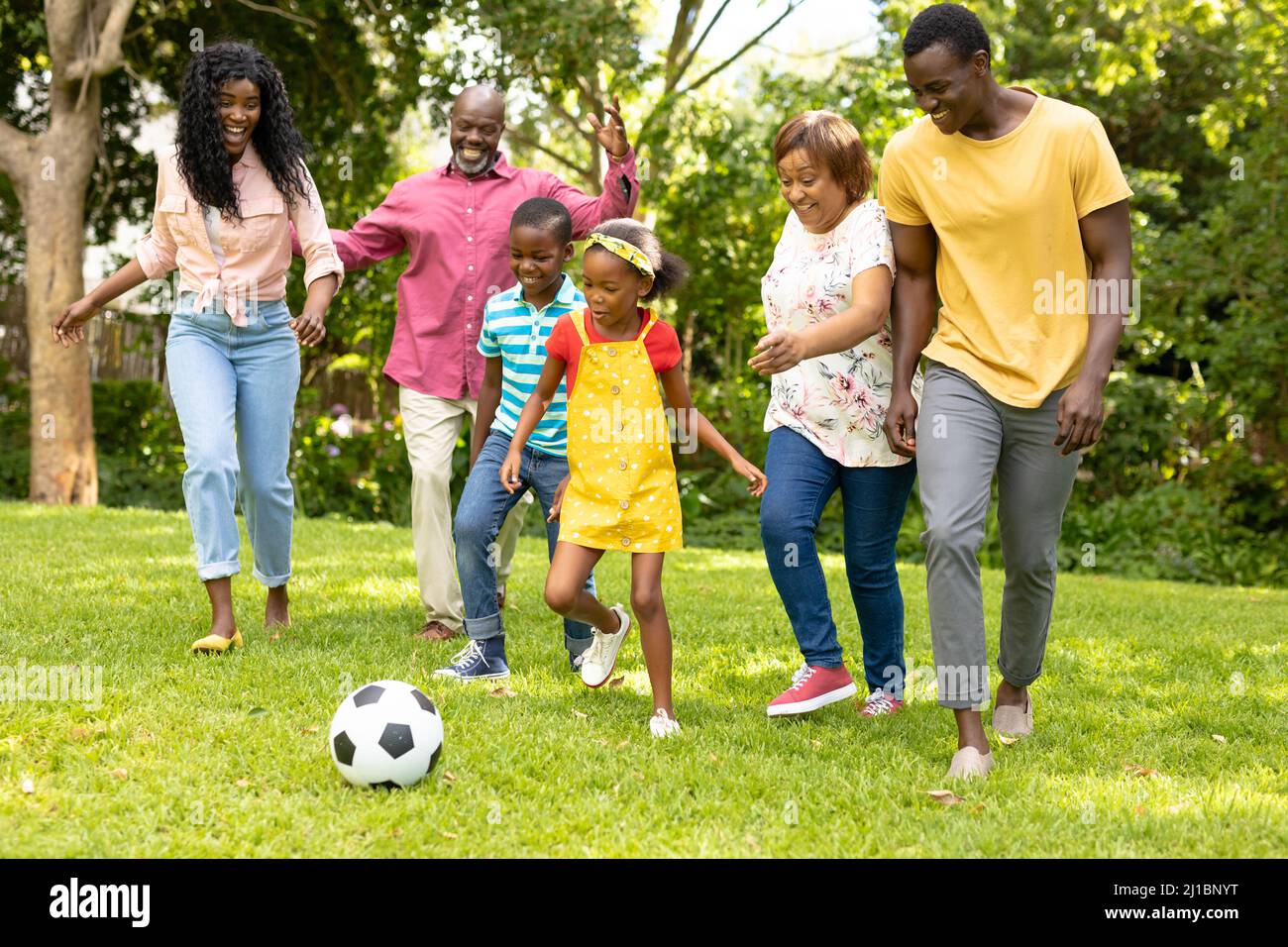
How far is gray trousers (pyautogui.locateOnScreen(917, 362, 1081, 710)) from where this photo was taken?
155 inches

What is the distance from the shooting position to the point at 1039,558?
13.9 feet

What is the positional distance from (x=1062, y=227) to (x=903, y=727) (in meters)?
1.84

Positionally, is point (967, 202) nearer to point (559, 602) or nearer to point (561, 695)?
point (559, 602)

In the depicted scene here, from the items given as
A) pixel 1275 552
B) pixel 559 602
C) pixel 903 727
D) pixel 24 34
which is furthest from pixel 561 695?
pixel 24 34

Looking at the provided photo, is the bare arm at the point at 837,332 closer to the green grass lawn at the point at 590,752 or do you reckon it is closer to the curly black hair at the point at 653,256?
the curly black hair at the point at 653,256

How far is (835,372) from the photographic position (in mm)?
4480

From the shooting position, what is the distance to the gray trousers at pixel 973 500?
155 inches

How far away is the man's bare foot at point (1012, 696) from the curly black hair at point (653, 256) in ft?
6.29

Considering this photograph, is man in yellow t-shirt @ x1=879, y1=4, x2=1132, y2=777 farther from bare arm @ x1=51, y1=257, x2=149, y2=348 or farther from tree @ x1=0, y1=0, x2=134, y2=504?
tree @ x1=0, y1=0, x2=134, y2=504

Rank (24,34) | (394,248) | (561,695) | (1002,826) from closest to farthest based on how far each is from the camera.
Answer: (1002,826) < (561,695) < (394,248) < (24,34)

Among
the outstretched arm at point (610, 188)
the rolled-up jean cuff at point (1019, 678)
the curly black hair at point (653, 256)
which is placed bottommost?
the rolled-up jean cuff at point (1019, 678)

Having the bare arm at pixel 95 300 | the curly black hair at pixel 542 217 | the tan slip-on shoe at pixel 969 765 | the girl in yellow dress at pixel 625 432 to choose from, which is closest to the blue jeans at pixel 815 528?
the girl in yellow dress at pixel 625 432
